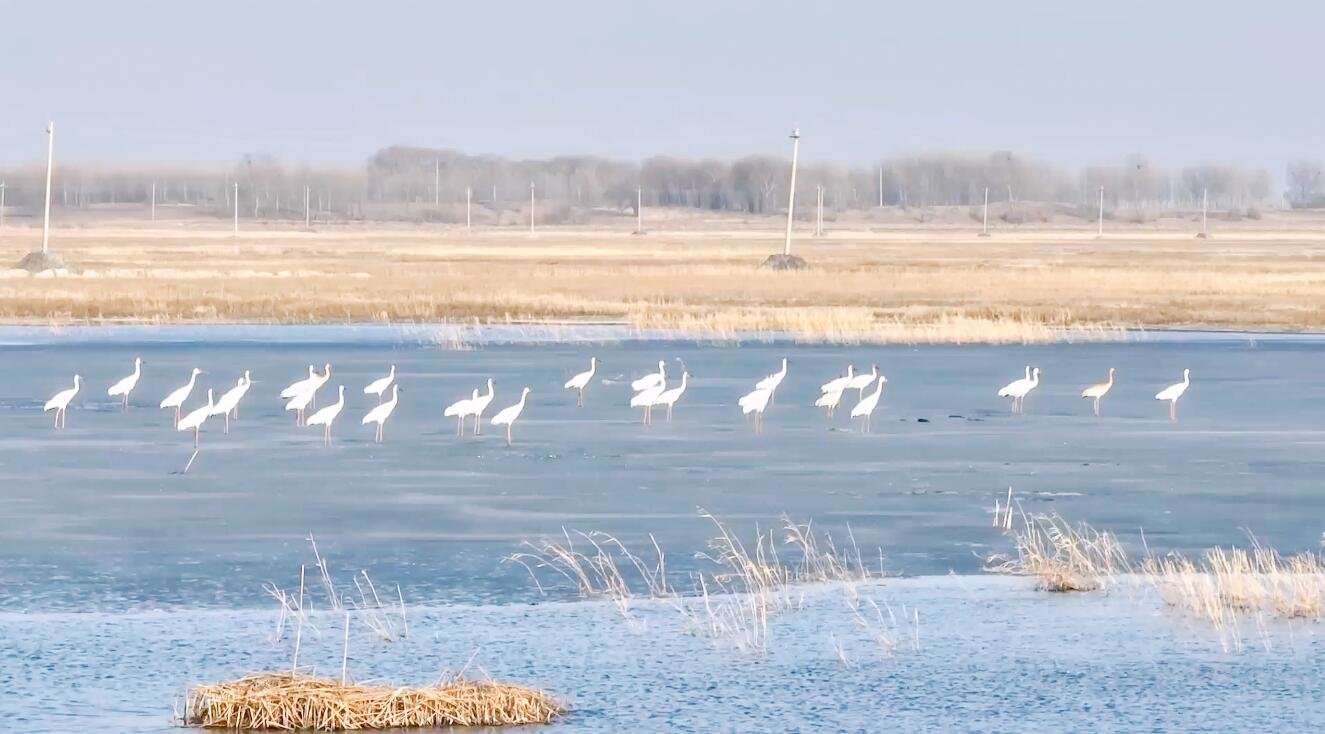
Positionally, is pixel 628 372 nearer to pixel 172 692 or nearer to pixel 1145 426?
pixel 1145 426

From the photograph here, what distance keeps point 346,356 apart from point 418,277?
119ft

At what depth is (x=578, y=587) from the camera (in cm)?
1315

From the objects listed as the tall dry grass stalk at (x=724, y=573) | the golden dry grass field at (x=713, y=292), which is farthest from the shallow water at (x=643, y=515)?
the golden dry grass field at (x=713, y=292)

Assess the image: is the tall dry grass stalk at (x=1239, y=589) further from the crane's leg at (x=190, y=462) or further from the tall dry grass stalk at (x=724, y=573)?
the crane's leg at (x=190, y=462)

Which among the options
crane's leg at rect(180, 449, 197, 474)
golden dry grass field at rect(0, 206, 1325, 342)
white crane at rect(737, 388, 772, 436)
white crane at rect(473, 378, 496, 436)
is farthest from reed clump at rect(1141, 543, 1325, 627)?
golden dry grass field at rect(0, 206, 1325, 342)

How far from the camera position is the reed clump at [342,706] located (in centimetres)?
961

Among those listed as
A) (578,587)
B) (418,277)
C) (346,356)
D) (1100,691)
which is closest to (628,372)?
(346,356)

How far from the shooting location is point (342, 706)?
9602 millimetres

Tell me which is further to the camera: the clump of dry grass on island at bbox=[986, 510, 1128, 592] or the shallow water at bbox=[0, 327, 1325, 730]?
the clump of dry grass on island at bbox=[986, 510, 1128, 592]

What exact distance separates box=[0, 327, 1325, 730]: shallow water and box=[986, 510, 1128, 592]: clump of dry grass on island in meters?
0.26

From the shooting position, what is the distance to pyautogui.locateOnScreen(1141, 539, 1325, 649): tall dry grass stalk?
40.1 ft

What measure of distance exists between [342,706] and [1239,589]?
5.59 m

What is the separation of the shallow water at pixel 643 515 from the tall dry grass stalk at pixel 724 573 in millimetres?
204

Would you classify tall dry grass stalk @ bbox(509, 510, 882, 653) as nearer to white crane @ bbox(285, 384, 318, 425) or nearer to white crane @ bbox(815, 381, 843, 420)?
white crane @ bbox(285, 384, 318, 425)
